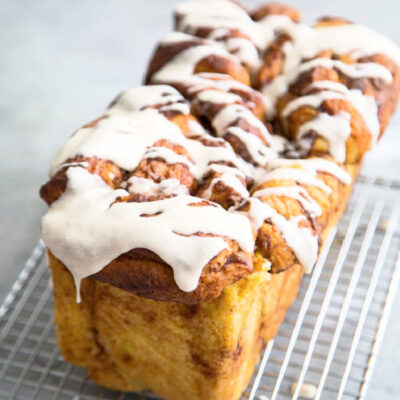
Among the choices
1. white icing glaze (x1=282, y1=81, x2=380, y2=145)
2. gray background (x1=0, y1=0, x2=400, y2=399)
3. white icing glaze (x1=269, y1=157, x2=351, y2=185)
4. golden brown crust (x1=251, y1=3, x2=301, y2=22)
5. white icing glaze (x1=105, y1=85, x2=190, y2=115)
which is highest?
golden brown crust (x1=251, y1=3, x2=301, y2=22)

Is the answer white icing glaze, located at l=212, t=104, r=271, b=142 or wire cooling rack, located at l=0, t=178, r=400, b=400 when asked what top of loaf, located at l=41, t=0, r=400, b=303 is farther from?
wire cooling rack, located at l=0, t=178, r=400, b=400

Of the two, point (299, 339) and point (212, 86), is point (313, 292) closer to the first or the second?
point (299, 339)

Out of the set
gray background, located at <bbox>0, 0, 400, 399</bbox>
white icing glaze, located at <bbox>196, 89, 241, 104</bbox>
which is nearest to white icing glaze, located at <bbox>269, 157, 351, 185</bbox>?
white icing glaze, located at <bbox>196, 89, 241, 104</bbox>

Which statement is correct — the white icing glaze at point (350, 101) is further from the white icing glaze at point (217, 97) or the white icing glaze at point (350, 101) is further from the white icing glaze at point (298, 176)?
the white icing glaze at point (298, 176)

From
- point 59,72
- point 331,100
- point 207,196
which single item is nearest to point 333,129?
point 331,100

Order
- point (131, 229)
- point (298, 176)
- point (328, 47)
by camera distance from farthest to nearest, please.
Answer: point (328, 47) < point (298, 176) < point (131, 229)

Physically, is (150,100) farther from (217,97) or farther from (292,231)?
(292,231)

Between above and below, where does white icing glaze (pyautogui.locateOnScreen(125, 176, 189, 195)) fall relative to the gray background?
above
